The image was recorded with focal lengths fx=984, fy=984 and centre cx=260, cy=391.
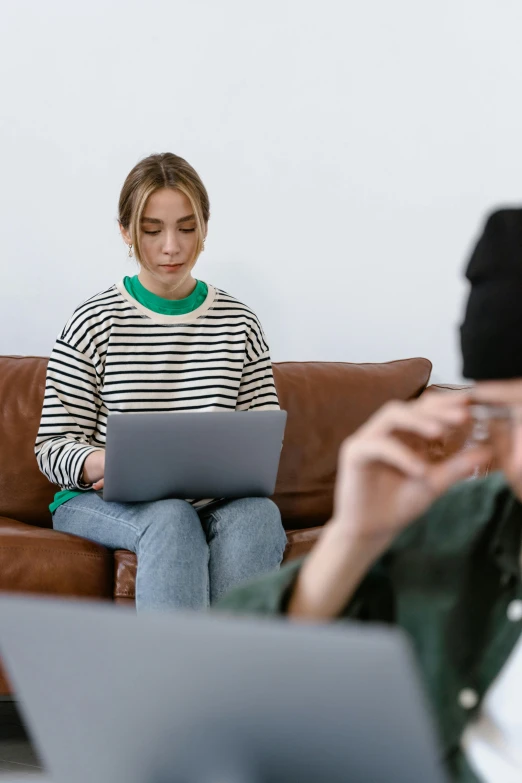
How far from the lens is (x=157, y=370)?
240 cm

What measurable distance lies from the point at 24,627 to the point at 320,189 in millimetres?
2897

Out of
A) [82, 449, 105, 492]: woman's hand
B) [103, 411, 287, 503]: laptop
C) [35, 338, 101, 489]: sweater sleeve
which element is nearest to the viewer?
[103, 411, 287, 503]: laptop

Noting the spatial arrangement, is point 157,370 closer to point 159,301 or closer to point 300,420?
point 159,301

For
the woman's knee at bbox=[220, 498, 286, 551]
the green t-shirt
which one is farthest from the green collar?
the woman's knee at bbox=[220, 498, 286, 551]

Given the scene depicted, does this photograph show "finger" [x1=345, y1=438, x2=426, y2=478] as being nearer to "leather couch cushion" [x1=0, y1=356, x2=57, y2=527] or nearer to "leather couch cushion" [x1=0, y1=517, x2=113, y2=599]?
"leather couch cushion" [x1=0, y1=517, x2=113, y2=599]

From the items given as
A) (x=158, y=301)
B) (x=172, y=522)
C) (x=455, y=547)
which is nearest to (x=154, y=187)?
(x=158, y=301)

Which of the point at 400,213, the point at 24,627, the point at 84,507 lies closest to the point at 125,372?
the point at 84,507

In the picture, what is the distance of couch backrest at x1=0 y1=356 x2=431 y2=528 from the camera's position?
2.74m

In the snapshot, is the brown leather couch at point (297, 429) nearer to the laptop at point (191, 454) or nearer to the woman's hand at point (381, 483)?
the laptop at point (191, 454)

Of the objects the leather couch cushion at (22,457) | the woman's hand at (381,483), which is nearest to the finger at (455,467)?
the woman's hand at (381,483)

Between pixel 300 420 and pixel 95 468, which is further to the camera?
pixel 300 420

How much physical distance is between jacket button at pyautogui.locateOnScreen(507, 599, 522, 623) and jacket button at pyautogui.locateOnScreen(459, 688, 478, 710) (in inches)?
2.4

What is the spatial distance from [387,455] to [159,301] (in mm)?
1841

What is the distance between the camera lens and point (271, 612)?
73cm
